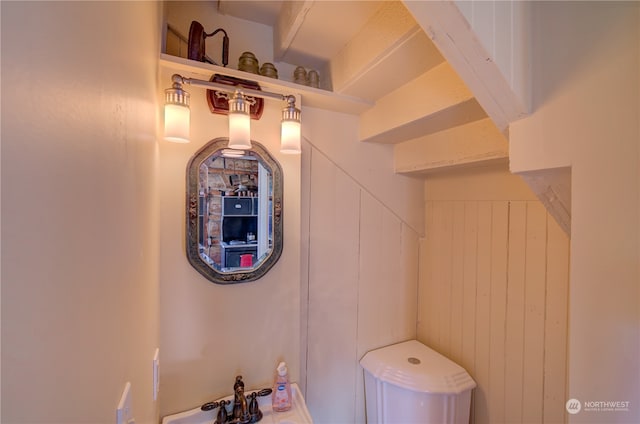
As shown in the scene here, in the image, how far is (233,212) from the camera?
1043mm

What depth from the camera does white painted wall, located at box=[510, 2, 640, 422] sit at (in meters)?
0.45

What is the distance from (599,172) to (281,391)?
118 cm

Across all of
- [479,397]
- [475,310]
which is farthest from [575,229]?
[479,397]

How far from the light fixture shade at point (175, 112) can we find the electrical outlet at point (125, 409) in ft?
2.22

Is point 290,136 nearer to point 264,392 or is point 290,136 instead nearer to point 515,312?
point 264,392

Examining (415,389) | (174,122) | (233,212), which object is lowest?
(415,389)

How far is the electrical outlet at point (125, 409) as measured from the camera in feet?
1.36

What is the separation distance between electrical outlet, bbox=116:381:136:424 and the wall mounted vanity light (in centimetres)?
68

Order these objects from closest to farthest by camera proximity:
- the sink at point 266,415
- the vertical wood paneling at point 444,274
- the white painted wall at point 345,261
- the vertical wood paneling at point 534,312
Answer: the sink at point 266,415, the vertical wood paneling at point 534,312, the white painted wall at point 345,261, the vertical wood paneling at point 444,274

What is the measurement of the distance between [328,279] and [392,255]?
0.42 metres

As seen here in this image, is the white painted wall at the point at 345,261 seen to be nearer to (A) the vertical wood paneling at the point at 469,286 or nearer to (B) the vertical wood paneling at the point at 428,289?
(B) the vertical wood paneling at the point at 428,289

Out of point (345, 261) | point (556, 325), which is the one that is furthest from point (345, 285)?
point (556, 325)

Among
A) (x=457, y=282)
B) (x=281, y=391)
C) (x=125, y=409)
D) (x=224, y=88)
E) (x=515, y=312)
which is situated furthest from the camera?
(x=457, y=282)

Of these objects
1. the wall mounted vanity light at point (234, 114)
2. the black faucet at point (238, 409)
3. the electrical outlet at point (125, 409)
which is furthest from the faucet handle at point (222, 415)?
the wall mounted vanity light at point (234, 114)
